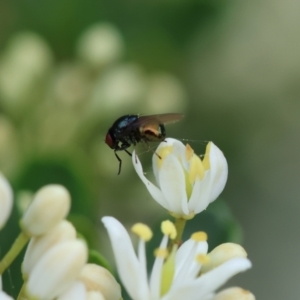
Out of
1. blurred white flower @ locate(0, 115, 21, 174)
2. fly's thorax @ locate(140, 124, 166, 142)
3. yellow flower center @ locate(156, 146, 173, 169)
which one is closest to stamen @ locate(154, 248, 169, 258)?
yellow flower center @ locate(156, 146, 173, 169)

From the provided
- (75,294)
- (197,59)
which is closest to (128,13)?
(197,59)

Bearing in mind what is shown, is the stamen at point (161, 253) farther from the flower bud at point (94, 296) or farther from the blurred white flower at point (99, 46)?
the blurred white flower at point (99, 46)

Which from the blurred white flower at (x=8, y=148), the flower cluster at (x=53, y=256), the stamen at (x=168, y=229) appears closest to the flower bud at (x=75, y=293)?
the flower cluster at (x=53, y=256)

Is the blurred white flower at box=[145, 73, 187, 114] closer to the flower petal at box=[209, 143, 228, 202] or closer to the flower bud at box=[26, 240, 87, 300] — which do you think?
the flower petal at box=[209, 143, 228, 202]

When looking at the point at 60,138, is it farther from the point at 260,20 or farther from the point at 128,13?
the point at 260,20

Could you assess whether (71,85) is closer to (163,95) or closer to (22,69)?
(22,69)

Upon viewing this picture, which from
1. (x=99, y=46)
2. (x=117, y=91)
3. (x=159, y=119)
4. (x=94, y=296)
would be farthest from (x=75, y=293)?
(x=99, y=46)

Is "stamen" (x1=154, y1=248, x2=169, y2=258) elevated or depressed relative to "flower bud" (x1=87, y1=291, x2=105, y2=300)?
elevated
